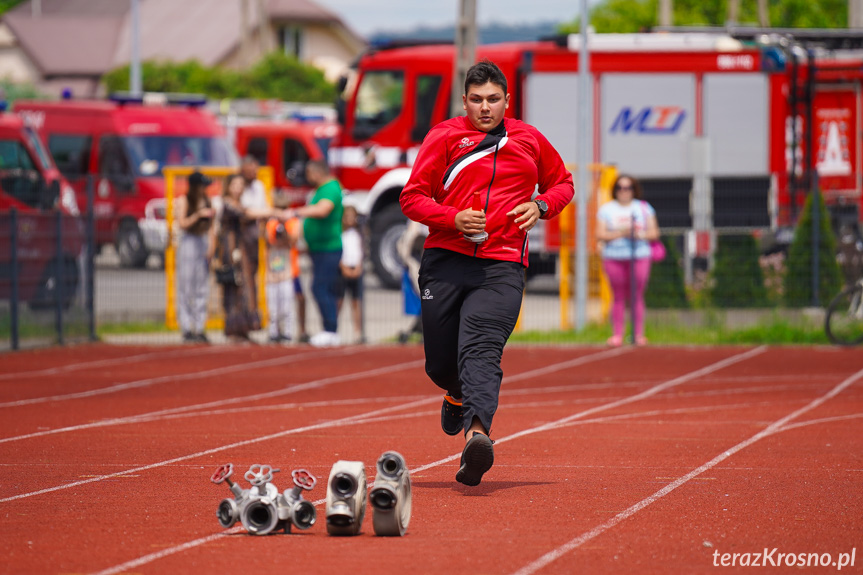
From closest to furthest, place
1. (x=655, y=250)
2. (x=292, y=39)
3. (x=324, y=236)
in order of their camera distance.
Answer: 1. (x=324, y=236)
2. (x=655, y=250)
3. (x=292, y=39)

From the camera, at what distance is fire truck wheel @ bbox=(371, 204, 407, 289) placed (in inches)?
865

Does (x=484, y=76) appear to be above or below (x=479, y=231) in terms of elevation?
above

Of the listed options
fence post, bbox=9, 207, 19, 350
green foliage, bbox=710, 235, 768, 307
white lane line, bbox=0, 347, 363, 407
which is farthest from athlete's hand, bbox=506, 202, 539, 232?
green foliage, bbox=710, 235, 768, 307

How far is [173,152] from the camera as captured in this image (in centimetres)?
2838

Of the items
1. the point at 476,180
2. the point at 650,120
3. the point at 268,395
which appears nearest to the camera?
the point at 476,180

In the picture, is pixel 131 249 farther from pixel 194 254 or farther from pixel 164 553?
pixel 164 553

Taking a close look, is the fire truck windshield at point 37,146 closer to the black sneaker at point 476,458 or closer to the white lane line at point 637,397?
the white lane line at point 637,397

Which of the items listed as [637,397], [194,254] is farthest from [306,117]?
[637,397]

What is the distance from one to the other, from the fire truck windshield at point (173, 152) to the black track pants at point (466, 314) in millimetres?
20997

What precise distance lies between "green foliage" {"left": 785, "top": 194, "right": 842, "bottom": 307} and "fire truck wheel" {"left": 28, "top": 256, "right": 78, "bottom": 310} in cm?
827

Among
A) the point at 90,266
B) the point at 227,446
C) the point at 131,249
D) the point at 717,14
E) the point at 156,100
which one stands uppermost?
the point at 717,14

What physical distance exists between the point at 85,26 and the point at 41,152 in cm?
6522

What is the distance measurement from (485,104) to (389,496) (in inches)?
87.5

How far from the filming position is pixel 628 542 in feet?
19.7
